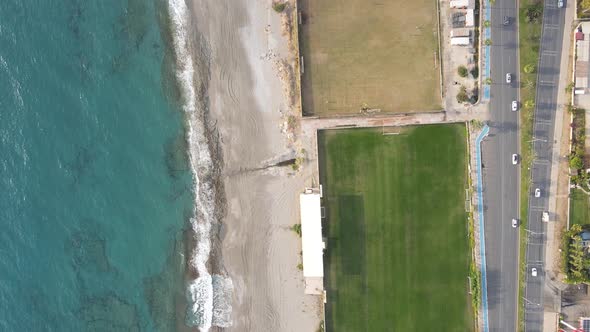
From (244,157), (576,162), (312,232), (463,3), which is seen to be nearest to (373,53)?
(463,3)

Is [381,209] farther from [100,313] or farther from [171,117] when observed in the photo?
[100,313]

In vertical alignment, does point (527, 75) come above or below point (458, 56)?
below

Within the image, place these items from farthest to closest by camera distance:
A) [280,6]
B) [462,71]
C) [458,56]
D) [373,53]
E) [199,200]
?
[199,200]
[280,6]
[373,53]
[458,56]
[462,71]

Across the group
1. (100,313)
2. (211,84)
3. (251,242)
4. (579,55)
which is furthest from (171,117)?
(579,55)

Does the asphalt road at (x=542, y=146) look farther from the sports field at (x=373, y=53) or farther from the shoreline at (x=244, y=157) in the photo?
the shoreline at (x=244, y=157)

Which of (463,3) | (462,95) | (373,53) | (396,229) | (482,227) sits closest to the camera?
(463,3)

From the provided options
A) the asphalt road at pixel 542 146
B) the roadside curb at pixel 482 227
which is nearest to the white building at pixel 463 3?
the asphalt road at pixel 542 146

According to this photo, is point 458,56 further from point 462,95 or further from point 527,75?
point 527,75

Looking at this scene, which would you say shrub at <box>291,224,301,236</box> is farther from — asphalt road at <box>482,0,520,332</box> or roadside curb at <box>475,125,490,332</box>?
asphalt road at <box>482,0,520,332</box>
